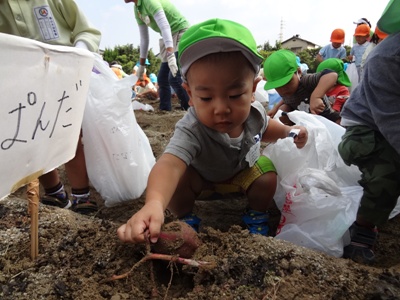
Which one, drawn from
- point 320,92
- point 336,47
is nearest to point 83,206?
point 320,92

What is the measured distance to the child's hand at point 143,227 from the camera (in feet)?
3.03

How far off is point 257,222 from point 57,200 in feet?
3.50

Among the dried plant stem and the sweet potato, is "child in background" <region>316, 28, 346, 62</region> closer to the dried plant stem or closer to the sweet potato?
the sweet potato

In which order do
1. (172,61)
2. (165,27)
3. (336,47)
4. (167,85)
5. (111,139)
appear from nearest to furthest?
(111,139) → (165,27) → (172,61) → (167,85) → (336,47)

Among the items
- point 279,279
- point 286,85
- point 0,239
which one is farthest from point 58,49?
point 286,85

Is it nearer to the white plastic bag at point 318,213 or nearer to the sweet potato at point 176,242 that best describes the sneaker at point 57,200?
the sweet potato at point 176,242

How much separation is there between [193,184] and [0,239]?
31.3 inches

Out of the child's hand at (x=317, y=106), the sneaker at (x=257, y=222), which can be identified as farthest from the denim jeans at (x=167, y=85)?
the sneaker at (x=257, y=222)

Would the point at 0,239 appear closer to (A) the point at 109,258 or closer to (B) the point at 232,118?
(A) the point at 109,258

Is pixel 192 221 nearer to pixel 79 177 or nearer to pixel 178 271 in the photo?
pixel 178 271

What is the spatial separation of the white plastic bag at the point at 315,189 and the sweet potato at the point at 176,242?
21.4 inches

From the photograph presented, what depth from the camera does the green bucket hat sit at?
109 cm

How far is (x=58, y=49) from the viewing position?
861 mm

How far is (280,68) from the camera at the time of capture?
8.50 ft
